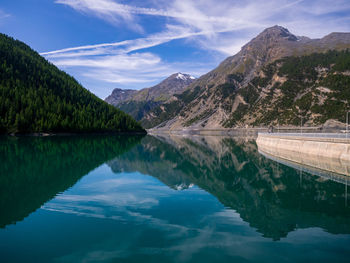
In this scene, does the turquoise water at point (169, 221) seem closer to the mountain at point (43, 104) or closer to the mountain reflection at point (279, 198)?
the mountain reflection at point (279, 198)

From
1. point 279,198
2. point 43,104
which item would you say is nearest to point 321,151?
point 279,198

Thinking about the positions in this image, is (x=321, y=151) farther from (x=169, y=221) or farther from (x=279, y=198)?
(x=169, y=221)

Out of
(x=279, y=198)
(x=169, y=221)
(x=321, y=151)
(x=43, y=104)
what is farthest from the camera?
(x=43, y=104)

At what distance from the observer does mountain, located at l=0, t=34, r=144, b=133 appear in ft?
379

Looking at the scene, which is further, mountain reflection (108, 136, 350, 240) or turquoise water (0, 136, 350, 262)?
mountain reflection (108, 136, 350, 240)

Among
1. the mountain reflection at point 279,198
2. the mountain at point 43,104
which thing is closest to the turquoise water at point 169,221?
the mountain reflection at point 279,198

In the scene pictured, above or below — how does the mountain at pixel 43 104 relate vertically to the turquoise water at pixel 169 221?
above

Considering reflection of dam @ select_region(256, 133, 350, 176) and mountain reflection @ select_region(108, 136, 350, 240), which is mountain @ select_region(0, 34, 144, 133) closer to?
mountain reflection @ select_region(108, 136, 350, 240)

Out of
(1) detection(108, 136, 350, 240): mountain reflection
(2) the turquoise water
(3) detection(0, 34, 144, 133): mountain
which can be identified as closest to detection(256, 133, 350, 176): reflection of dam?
(1) detection(108, 136, 350, 240): mountain reflection

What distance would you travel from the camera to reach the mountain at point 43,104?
115500mm

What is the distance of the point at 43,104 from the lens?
141 metres

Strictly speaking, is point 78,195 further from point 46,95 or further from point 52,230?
point 46,95

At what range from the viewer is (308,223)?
14.8 metres

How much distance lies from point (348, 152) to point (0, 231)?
38.3m
